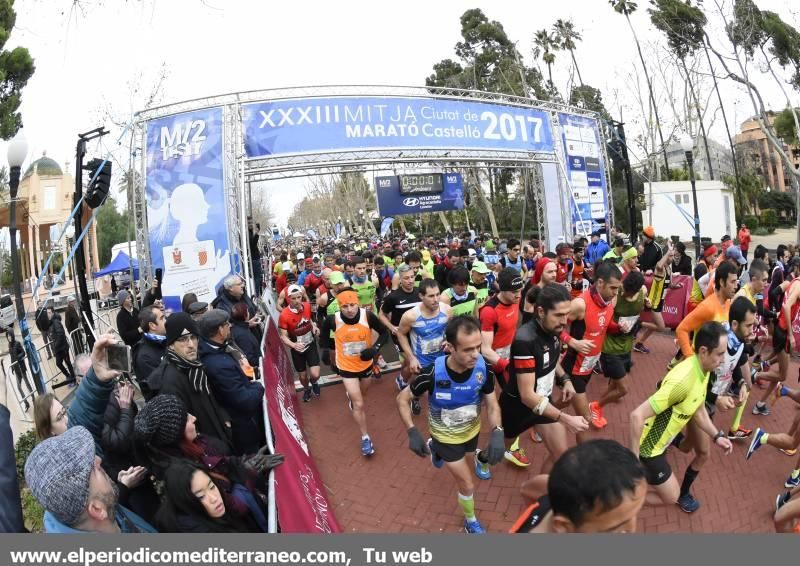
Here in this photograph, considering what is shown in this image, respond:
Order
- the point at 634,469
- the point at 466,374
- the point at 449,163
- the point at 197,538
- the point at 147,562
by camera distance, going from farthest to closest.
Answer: the point at 449,163 < the point at 466,374 < the point at 197,538 < the point at 147,562 < the point at 634,469

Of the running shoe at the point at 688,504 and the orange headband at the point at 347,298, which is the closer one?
the running shoe at the point at 688,504

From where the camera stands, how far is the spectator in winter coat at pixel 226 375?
3.27m

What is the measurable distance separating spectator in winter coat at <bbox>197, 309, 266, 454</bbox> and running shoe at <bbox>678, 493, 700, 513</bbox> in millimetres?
3453

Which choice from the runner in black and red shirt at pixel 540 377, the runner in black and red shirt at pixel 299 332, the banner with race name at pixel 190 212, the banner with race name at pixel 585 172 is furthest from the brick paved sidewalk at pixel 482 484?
the banner with race name at pixel 585 172

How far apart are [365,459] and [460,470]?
70.7 inches

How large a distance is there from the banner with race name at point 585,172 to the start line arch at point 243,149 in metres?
2.11

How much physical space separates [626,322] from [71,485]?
4.62 meters

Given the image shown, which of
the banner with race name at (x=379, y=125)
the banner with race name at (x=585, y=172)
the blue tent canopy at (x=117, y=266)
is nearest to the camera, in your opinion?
the banner with race name at (x=379, y=125)

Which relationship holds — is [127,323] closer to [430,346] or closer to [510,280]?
[430,346]

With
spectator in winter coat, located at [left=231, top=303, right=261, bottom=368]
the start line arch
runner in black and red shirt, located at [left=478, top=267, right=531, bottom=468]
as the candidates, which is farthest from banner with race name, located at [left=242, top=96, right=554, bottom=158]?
runner in black and red shirt, located at [left=478, top=267, right=531, bottom=468]

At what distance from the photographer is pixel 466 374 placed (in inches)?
124

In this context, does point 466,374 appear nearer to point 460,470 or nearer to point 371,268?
point 460,470

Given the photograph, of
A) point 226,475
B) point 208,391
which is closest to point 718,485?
point 226,475

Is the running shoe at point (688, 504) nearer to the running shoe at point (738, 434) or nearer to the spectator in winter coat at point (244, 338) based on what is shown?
the running shoe at point (738, 434)
